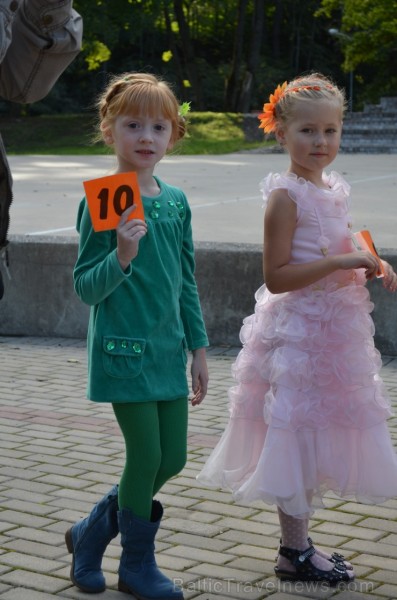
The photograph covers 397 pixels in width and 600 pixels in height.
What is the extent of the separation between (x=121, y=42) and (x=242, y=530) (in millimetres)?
53473

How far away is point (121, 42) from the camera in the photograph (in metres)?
55.9

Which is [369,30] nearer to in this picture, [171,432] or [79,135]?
[79,135]

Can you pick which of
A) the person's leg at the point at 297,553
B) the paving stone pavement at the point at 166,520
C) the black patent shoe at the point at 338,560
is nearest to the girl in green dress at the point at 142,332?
the paving stone pavement at the point at 166,520

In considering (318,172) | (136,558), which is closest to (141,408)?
(136,558)

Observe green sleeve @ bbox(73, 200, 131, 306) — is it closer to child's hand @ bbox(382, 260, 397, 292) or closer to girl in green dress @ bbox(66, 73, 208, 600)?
girl in green dress @ bbox(66, 73, 208, 600)

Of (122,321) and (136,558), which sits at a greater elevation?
(122,321)

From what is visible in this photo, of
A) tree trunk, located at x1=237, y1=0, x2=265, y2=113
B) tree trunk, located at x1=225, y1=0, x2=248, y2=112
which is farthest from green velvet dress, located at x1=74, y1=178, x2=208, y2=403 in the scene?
tree trunk, located at x1=225, y1=0, x2=248, y2=112

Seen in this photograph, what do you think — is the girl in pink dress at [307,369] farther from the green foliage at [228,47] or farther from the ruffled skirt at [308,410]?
the green foliage at [228,47]

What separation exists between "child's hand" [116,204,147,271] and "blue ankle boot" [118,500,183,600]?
79 centimetres

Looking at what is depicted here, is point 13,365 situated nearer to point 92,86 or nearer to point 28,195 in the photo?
point 28,195

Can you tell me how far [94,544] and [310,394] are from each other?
32.7 inches

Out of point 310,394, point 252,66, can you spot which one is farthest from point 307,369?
point 252,66

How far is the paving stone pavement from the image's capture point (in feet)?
12.2

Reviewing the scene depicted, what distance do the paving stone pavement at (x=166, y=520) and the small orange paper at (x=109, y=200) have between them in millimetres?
1177
